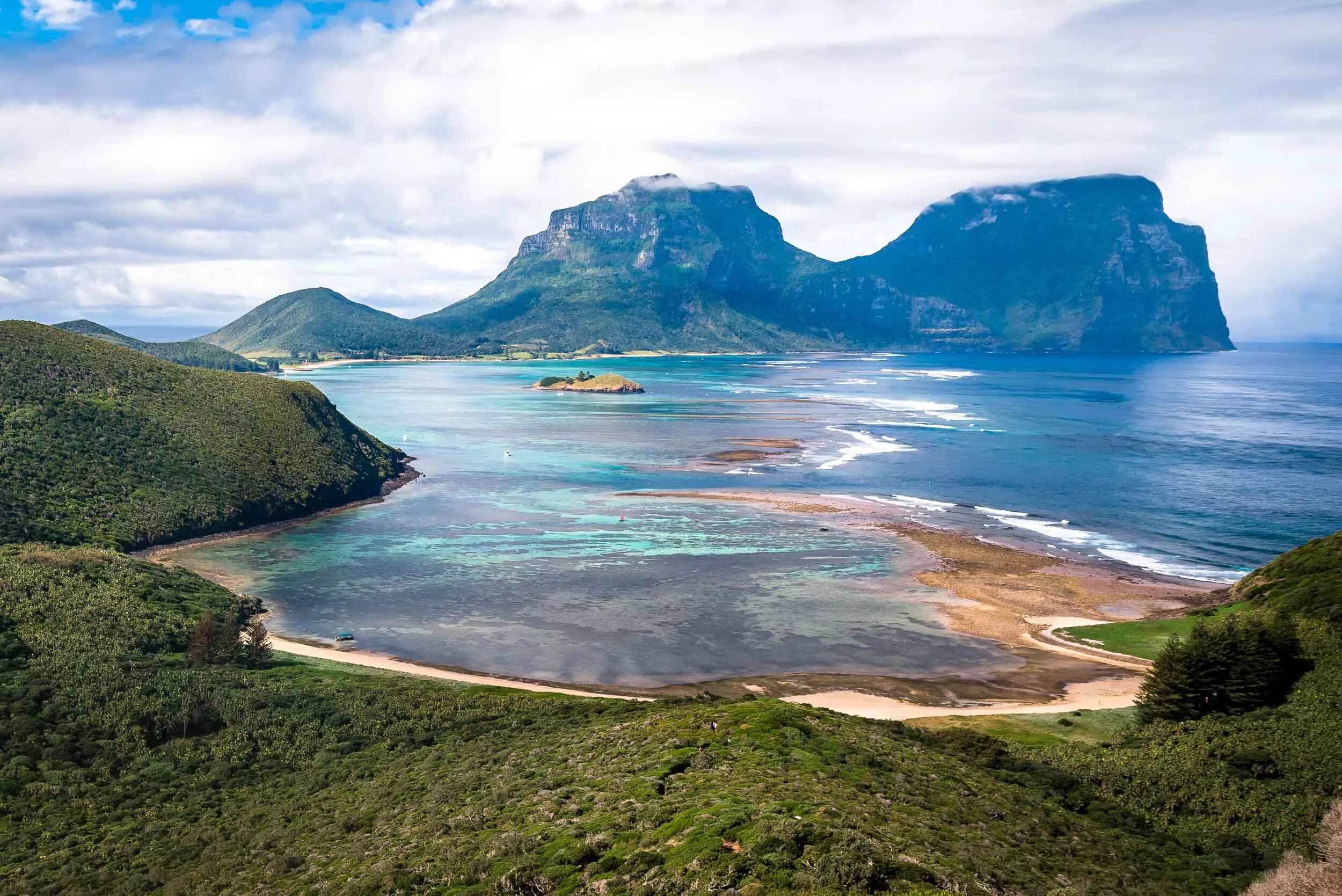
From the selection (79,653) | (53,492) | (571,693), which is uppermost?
(53,492)

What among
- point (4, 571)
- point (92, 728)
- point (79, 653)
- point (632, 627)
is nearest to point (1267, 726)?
point (632, 627)

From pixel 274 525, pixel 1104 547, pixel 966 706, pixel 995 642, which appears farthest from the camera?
pixel 274 525

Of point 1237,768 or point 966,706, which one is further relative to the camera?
point 966,706

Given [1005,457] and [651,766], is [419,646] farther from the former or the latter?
[1005,457]

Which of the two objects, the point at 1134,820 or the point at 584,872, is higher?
the point at 584,872

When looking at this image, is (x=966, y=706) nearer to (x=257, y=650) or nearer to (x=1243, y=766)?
(x=1243, y=766)

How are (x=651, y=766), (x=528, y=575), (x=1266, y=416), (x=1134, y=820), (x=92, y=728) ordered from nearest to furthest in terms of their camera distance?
(x=1134, y=820)
(x=651, y=766)
(x=92, y=728)
(x=528, y=575)
(x=1266, y=416)

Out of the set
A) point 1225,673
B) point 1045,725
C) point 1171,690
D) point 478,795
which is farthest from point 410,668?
point 1225,673

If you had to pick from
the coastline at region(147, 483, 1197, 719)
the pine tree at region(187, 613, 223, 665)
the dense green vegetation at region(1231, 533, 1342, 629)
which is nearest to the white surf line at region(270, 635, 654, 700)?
the coastline at region(147, 483, 1197, 719)
